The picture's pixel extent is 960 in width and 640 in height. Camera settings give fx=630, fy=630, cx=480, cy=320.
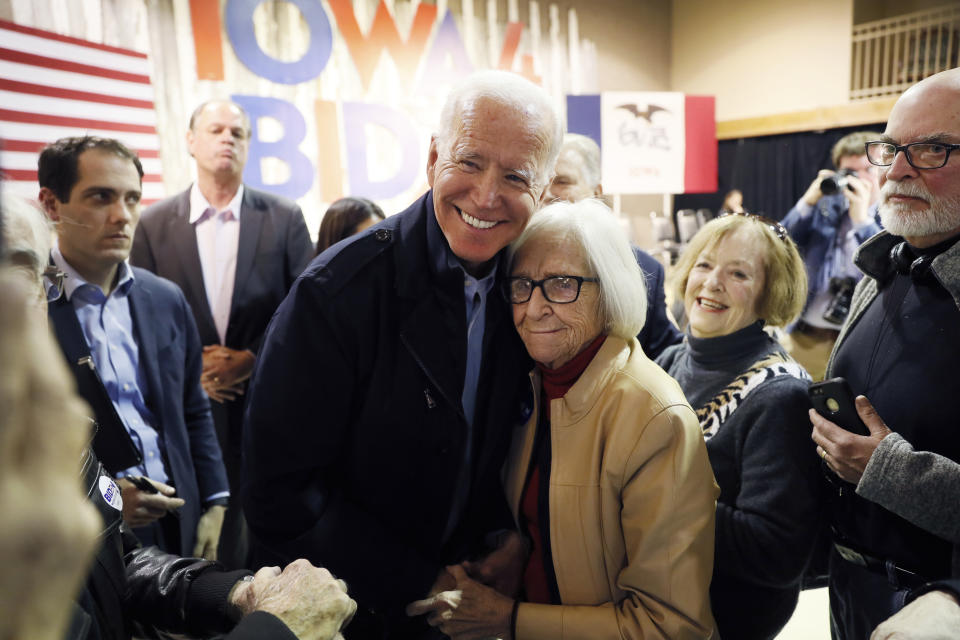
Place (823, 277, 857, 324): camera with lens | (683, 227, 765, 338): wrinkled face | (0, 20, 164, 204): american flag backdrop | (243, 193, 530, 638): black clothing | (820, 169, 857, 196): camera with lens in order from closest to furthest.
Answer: (243, 193, 530, 638): black clothing < (683, 227, 765, 338): wrinkled face < (0, 20, 164, 204): american flag backdrop < (823, 277, 857, 324): camera with lens < (820, 169, 857, 196): camera with lens

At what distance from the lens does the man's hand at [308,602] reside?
900 mm

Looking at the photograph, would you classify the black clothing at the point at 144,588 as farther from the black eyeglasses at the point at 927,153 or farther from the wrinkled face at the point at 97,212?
the black eyeglasses at the point at 927,153

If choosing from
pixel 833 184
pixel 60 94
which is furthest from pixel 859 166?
pixel 60 94

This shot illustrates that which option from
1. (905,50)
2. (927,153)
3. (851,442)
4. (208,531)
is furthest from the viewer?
(905,50)

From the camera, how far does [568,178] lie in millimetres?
2482

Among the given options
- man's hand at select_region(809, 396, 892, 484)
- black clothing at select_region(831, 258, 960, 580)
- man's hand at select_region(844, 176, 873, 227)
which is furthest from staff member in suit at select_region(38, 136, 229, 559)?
man's hand at select_region(844, 176, 873, 227)

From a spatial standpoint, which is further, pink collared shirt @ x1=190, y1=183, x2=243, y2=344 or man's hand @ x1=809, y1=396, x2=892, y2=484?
pink collared shirt @ x1=190, y1=183, x2=243, y2=344

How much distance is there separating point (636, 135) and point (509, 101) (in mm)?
6110

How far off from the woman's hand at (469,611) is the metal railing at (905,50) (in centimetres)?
885

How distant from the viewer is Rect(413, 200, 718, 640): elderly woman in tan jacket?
1.30 m

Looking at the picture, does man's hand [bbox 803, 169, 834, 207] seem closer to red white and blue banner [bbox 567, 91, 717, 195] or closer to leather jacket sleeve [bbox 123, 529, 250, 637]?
red white and blue banner [bbox 567, 91, 717, 195]

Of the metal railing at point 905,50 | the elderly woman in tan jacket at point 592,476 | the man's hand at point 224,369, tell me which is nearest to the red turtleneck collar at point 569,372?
the elderly woman in tan jacket at point 592,476

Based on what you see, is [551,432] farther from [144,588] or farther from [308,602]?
[144,588]

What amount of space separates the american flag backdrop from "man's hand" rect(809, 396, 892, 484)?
4112 millimetres
